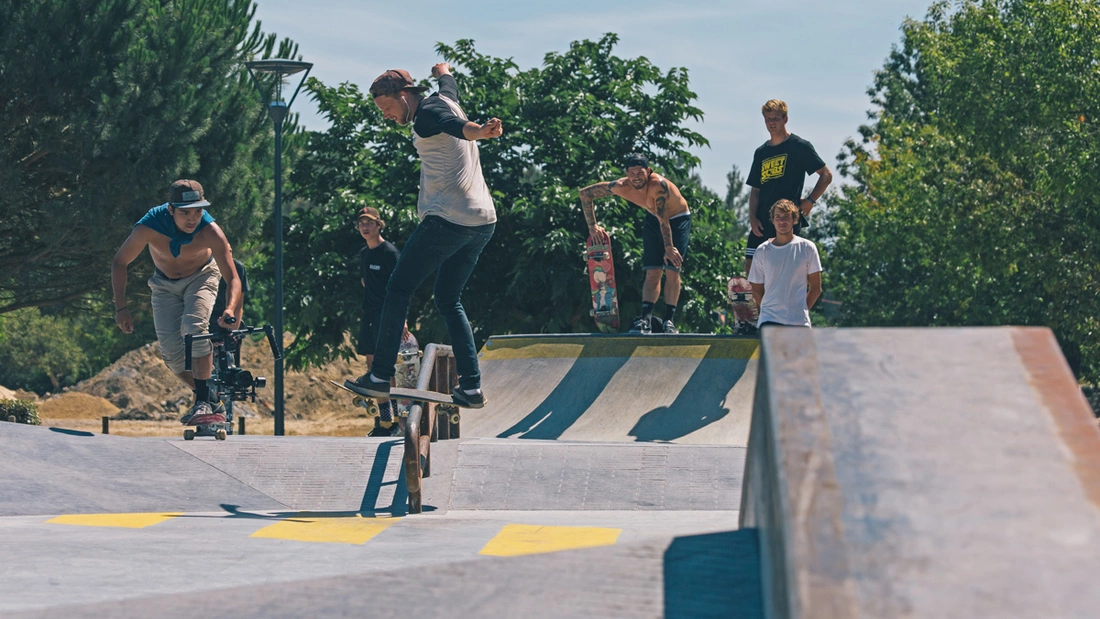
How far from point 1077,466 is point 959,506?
0.29 metres

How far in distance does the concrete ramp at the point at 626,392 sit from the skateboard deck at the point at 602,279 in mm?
1706

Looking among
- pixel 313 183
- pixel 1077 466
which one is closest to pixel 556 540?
pixel 1077 466

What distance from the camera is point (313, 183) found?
24.7 m

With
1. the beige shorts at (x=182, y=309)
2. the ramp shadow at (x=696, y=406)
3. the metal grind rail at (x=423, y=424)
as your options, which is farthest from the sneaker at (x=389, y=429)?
the ramp shadow at (x=696, y=406)

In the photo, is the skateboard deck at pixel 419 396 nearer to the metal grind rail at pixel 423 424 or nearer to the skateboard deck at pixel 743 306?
the metal grind rail at pixel 423 424

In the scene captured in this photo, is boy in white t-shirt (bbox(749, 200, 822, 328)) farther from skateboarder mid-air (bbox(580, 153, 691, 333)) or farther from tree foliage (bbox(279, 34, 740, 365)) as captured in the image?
tree foliage (bbox(279, 34, 740, 365))

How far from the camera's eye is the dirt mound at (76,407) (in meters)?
37.4

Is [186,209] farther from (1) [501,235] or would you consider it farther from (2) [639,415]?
(1) [501,235]

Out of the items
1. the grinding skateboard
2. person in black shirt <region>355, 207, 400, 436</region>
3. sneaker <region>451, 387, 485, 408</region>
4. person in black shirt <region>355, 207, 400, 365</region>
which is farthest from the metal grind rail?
the grinding skateboard

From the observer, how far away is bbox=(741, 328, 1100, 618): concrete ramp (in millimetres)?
2104

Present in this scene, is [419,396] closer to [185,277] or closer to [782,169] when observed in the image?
[185,277]

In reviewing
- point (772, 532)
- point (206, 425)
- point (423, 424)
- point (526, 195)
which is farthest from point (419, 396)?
point (526, 195)

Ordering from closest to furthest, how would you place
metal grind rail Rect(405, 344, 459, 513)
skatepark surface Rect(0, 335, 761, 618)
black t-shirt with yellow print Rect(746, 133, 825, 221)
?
1. skatepark surface Rect(0, 335, 761, 618)
2. metal grind rail Rect(405, 344, 459, 513)
3. black t-shirt with yellow print Rect(746, 133, 825, 221)

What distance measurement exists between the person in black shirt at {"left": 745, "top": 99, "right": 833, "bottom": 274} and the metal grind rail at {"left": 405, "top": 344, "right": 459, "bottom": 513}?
8.53 feet
